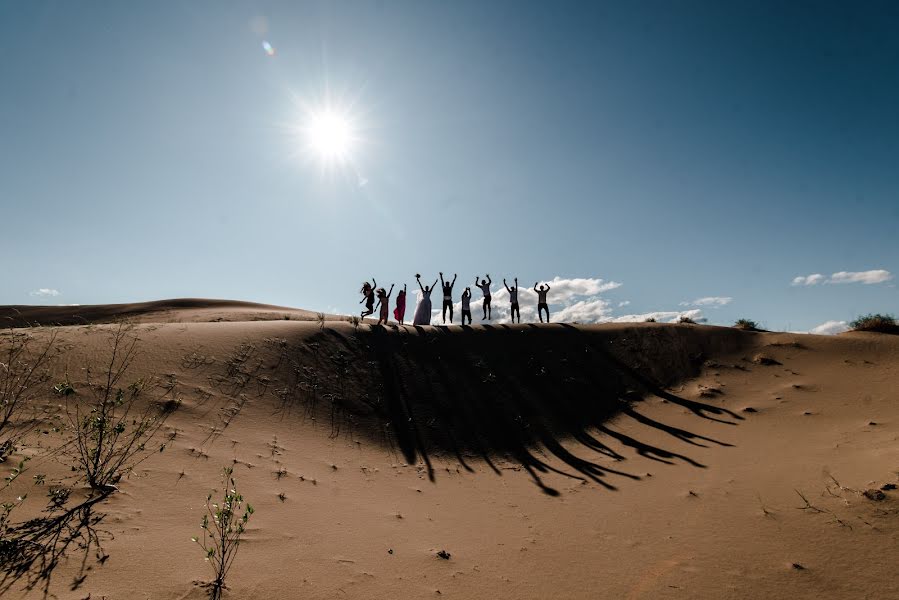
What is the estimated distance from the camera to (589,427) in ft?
39.0

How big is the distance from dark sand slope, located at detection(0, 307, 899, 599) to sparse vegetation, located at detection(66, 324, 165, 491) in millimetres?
251

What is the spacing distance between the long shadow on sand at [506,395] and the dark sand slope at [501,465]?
0.08m

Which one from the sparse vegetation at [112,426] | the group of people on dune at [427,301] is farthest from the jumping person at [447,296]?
the sparse vegetation at [112,426]

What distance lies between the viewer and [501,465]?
9.55m

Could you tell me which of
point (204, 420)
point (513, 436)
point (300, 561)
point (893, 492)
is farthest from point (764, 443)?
point (204, 420)

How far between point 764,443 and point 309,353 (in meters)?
12.2

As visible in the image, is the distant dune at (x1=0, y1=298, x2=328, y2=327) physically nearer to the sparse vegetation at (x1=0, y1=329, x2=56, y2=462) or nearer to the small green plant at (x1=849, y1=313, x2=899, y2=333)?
the sparse vegetation at (x1=0, y1=329, x2=56, y2=462)

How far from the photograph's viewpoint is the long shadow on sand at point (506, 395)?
400 inches

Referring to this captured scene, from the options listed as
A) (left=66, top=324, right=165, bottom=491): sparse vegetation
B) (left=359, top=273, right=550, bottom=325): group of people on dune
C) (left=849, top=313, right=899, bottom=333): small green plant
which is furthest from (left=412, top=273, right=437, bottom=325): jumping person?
(left=849, top=313, right=899, bottom=333): small green plant

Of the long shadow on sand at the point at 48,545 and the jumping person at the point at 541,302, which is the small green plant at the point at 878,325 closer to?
the jumping person at the point at 541,302

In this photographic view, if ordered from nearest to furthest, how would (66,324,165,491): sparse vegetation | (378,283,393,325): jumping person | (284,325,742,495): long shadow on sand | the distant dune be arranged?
1. (66,324,165,491): sparse vegetation
2. (284,325,742,495): long shadow on sand
3. (378,283,393,325): jumping person
4. the distant dune

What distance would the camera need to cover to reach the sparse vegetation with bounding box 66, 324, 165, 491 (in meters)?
5.19

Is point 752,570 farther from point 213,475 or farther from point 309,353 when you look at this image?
point 309,353

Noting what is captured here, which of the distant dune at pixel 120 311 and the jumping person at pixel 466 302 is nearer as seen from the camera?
the jumping person at pixel 466 302
